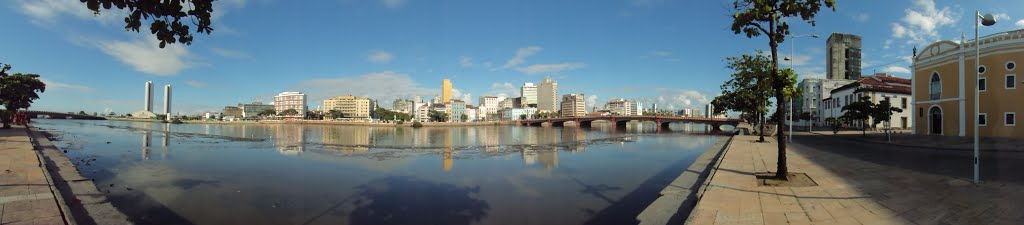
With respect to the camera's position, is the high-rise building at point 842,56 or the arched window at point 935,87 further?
the high-rise building at point 842,56

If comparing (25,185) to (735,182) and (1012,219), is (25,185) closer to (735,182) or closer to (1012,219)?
(735,182)

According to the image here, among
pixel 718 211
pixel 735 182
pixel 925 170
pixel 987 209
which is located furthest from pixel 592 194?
pixel 925 170

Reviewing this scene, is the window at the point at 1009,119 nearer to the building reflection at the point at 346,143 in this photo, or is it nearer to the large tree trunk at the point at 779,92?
the large tree trunk at the point at 779,92

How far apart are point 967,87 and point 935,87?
388 cm

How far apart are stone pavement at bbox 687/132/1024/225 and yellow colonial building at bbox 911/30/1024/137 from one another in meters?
21.4

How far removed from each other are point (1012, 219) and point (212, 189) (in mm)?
20267

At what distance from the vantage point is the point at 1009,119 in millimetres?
28359

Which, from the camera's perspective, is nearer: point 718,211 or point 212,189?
point 718,211

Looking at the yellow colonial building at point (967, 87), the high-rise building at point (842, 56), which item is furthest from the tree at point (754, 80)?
the high-rise building at point (842, 56)

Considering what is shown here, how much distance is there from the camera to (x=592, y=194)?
13586 millimetres

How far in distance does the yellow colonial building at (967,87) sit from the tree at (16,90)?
75598mm

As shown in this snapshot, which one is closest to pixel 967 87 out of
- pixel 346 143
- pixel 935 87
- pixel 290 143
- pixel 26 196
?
pixel 935 87

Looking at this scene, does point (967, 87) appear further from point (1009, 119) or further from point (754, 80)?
point (754, 80)

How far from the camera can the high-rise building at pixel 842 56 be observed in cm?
10812
